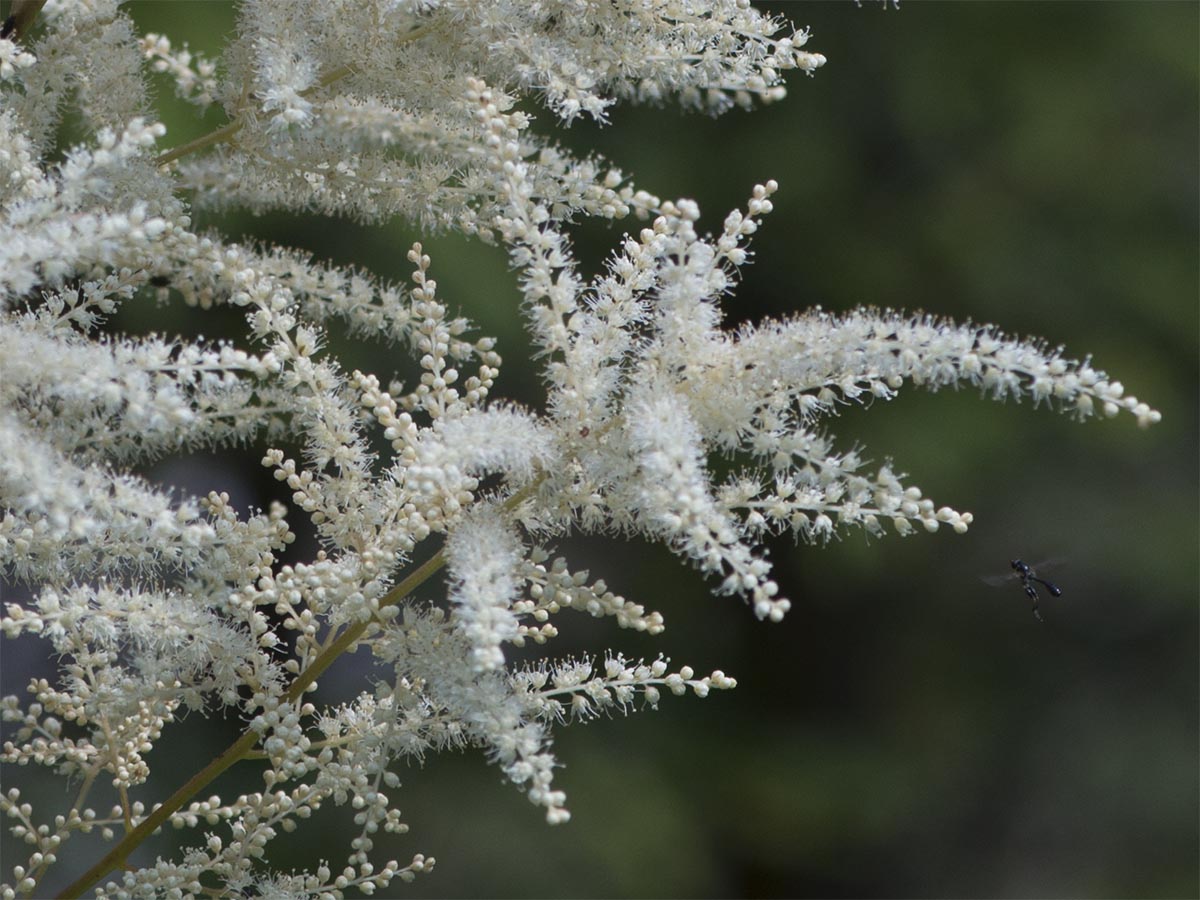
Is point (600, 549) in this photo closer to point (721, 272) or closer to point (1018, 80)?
point (1018, 80)

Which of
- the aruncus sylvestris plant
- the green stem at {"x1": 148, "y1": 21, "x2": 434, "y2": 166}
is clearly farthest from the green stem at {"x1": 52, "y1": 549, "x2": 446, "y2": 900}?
the green stem at {"x1": 148, "y1": 21, "x2": 434, "y2": 166}

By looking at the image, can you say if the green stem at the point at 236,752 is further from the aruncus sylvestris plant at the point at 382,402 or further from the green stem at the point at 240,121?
the green stem at the point at 240,121

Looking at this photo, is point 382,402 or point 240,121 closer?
point 382,402

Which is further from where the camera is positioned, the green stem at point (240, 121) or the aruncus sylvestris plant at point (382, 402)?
the green stem at point (240, 121)

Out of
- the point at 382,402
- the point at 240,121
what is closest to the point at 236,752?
the point at 382,402

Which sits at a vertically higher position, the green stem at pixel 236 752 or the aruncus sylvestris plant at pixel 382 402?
the aruncus sylvestris plant at pixel 382 402

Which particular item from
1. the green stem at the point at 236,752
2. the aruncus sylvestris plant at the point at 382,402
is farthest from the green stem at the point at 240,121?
the green stem at the point at 236,752

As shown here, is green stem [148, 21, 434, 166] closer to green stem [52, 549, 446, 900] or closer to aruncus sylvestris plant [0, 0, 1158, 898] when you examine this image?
aruncus sylvestris plant [0, 0, 1158, 898]

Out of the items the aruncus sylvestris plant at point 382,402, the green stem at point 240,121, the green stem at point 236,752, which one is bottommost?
the green stem at point 236,752

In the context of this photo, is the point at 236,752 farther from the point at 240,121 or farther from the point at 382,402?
the point at 240,121

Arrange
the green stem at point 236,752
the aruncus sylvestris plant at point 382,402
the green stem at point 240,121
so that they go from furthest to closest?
the green stem at point 240,121 < the green stem at point 236,752 < the aruncus sylvestris plant at point 382,402
